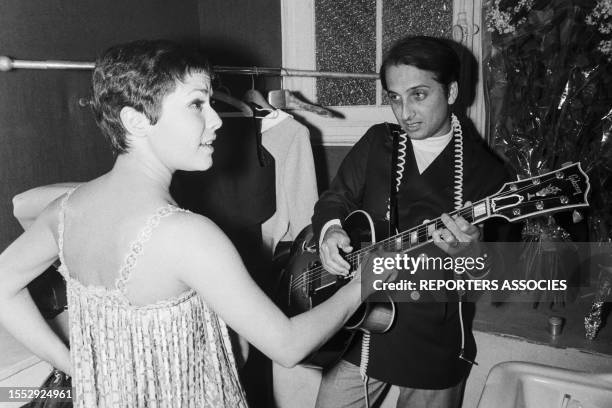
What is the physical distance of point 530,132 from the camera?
69.6 inches

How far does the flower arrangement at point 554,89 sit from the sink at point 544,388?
0.85 metres

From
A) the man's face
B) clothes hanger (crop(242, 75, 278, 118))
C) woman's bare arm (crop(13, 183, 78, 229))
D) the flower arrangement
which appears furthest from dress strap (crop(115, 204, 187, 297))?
the flower arrangement

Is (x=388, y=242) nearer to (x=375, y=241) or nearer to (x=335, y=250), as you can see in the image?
(x=375, y=241)

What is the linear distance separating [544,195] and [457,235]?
0.89ft

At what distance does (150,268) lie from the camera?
103 cm

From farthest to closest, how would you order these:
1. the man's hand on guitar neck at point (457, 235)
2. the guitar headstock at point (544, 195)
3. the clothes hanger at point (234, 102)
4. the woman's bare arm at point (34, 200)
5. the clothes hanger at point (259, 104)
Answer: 1. the clothes hanger at point (259, 104)
2. the clothes hanger at point (234, 102)
3. the woman's bare arm at point (34, 200)
4. the man's hand on guitar neck at point (457, 235)
5. the guitar headstock at point (544, 195)

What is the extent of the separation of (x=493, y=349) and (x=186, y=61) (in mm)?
1514

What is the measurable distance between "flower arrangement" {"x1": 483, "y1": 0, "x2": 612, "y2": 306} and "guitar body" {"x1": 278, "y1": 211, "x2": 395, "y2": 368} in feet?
2.14

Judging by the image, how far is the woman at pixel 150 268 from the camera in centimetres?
101

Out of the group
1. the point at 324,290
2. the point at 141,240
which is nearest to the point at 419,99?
the point at 324,290

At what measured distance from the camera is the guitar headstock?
1329 millimetres

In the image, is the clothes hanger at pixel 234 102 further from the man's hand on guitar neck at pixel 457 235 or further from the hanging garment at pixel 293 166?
the man's hand on guitar neck at pixel 457 235

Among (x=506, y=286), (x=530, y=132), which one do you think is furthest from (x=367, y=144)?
(x=506, y=286)

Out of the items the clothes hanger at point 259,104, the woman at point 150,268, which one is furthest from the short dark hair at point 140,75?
the clothes hanger at point 259,104
